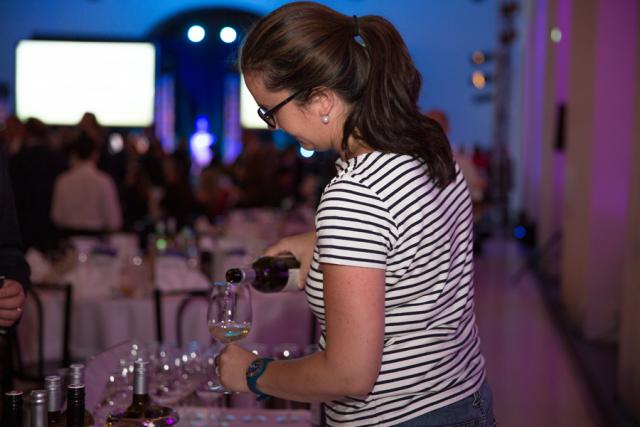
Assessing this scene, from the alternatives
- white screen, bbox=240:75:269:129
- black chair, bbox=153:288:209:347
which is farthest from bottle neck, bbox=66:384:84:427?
white screen, bbox=240:75:269:129

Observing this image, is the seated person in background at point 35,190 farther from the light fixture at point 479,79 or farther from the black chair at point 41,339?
the light fixture at point 479,79

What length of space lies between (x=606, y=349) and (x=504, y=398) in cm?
156

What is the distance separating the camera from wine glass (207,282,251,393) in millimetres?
1872

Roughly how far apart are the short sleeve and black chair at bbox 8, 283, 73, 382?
10.3 feet

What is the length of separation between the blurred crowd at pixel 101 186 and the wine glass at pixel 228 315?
3.84 metres

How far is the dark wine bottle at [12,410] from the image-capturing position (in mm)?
1603

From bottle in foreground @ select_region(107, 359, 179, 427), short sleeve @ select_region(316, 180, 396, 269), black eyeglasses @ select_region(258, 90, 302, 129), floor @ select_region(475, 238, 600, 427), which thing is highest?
black eyeglasses @ select_region(258, 90, 302, 129)

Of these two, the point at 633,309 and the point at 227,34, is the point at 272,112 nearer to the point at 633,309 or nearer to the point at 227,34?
the point at 227,34

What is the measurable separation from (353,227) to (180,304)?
10.5ft

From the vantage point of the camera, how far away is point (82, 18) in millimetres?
20906

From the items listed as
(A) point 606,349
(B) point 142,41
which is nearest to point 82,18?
(B) point 142,41

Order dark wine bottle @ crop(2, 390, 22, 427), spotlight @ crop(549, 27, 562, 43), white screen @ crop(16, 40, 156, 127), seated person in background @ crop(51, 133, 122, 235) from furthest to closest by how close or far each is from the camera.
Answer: white screen @ crop(16, 40, 156, 127) < spotlight @ crop(549, 27, 562, 43) < seated person in background @ crop(51, 133, 122, 235) < dark wine bottle @ crop(2, 390, 22, 427)

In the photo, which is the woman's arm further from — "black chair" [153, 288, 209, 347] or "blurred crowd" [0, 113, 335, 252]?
"blurred crowd" [0, 113, 335, 252]

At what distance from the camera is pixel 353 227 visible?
1514 mm
